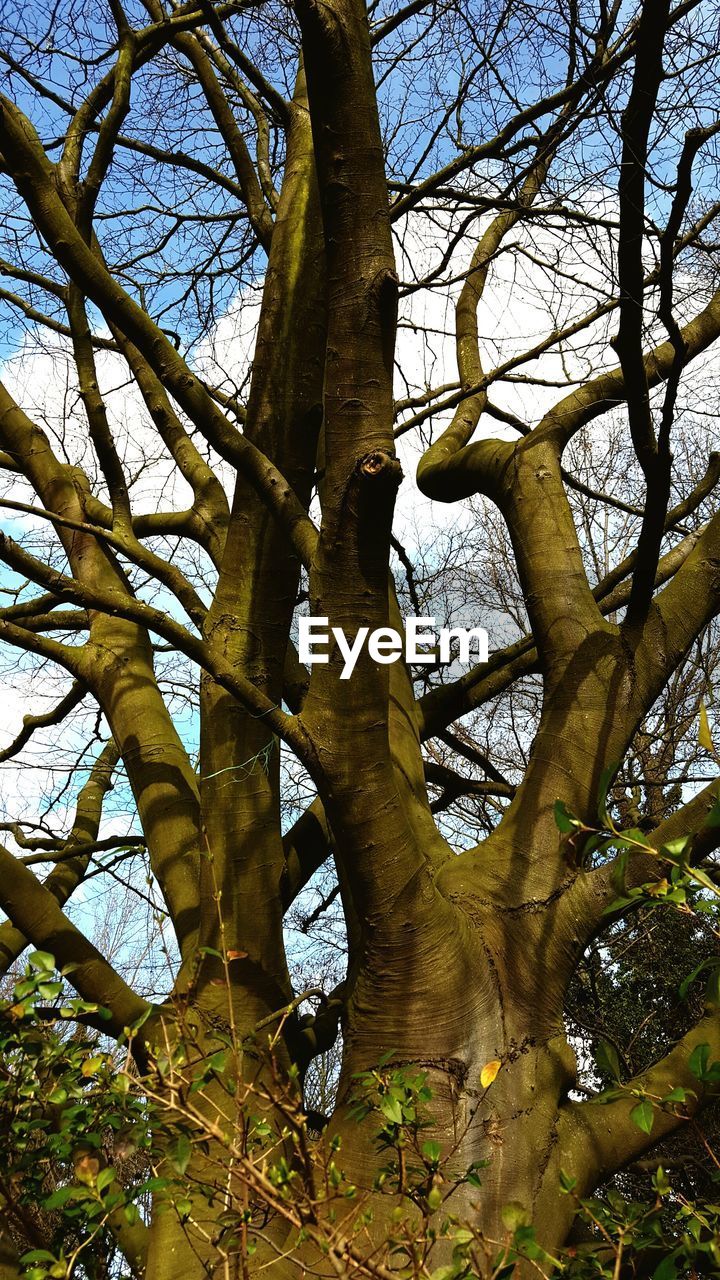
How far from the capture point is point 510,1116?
2.78 metres

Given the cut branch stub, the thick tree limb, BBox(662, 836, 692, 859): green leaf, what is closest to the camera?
BBox(662, 836, 692, 859): green leaf

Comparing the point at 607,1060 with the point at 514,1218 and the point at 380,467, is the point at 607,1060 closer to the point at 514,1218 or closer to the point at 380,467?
the point at 514,1218

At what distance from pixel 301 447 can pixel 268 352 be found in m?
0.39

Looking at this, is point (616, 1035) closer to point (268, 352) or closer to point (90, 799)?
point (90, 799)

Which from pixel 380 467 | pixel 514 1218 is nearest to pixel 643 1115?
pixel 514 1218

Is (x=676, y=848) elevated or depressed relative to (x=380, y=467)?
depressed

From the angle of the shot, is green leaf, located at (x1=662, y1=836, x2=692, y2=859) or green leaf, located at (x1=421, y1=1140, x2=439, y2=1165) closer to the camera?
green leaf, located at (x1=662, y1=836, x2=692, y2=859)

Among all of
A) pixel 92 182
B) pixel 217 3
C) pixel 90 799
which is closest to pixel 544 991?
pixel 90 799

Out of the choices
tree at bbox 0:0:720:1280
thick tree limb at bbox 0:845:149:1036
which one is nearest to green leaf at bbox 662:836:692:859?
tree at bbox 0:0:720:1280

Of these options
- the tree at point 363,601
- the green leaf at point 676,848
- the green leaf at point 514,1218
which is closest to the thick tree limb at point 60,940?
the tree at point 363,601

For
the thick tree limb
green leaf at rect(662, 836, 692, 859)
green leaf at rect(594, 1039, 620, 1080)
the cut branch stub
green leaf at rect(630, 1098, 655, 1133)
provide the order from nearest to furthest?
green leaf at rect(662, 836, 692, 859) → green leaf at rect(630, 1098, 655, 1133) → green leaf at rect(594, 1039, 620, 1080) → the cut branch stub → the thick tree limb

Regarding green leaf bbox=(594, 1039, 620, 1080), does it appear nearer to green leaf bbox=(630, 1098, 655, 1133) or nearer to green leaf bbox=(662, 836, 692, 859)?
green leaf bbox=(630, 1098, 655, 1133)

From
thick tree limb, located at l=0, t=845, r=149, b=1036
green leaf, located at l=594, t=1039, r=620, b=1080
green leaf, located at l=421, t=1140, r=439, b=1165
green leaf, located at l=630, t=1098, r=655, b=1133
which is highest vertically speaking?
thick tree limb, located at l=0, t=845, r=149, b=1036

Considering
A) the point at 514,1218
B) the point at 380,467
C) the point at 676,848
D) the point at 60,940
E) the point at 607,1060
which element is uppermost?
the point at 380,467
